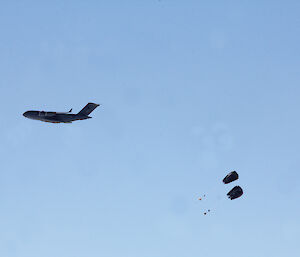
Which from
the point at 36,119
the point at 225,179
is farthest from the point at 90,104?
the point at 225,179

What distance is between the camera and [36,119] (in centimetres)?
10519

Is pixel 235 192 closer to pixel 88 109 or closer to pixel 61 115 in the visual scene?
pixel 88 109

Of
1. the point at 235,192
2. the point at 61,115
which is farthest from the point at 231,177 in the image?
the point at 61,115

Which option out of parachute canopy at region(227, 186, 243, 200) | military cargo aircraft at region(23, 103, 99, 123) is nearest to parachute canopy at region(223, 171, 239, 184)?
parachute canopy at region(227, 186, 243, 200)

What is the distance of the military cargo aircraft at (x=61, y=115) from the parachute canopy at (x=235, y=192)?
43018 mm

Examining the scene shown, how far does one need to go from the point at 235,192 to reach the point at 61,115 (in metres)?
50.1

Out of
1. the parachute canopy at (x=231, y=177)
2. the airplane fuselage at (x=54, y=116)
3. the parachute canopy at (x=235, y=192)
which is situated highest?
the airplane fuselage at (x=54, y=116)

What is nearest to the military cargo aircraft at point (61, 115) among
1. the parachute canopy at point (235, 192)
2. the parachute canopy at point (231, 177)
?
the parachute canopy at point (231, 177)

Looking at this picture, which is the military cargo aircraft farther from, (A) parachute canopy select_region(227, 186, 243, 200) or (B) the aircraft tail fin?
(A) parachute canopy select_region(227, 186, 243, 200)

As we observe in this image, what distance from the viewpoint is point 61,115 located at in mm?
101250

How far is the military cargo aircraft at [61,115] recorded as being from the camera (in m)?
101

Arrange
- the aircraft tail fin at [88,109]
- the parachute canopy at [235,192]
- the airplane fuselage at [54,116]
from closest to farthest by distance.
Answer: the aircraft tail fin at [88,109]
the airplane fuselage at [54,116]
the parachute canopy at [235,192]

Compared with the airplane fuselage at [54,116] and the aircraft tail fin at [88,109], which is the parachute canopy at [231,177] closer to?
the aircraft tail fin at [88,109]

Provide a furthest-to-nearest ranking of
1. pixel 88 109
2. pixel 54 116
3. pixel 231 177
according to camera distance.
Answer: pixel 231 177 < pixel 54 116 < pixel 88 109
